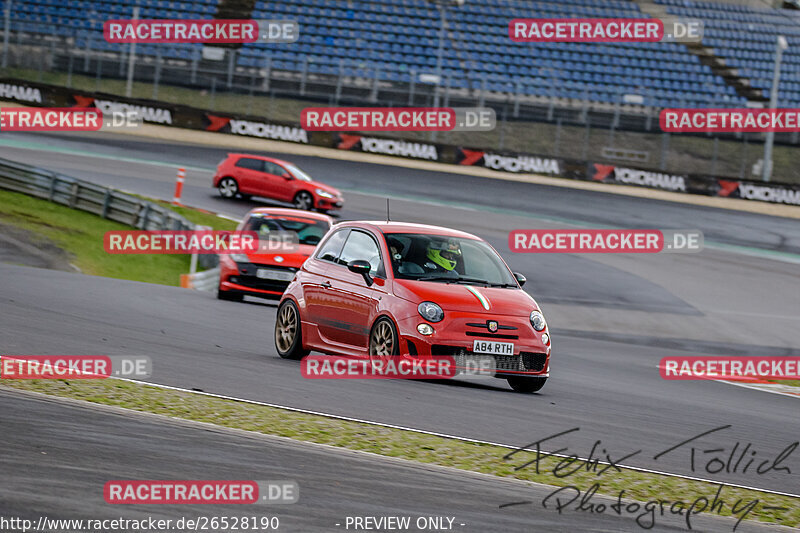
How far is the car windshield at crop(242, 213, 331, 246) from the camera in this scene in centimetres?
1750

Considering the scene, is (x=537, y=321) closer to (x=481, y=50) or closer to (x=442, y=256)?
(x=442, y=256)

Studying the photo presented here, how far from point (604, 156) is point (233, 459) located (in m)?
38.5

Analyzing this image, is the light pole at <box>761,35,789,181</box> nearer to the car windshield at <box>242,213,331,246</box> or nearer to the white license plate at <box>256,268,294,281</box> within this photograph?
the car windshield at <box>242,213,331,246</box>

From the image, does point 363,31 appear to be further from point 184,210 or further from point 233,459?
point 233,459

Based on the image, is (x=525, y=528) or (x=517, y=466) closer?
(x=525, y=528)

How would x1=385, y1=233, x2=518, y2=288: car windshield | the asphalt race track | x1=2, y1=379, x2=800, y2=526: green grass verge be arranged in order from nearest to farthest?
x1=2, y1=379, x2=800, y2=526: green grass verge, the asphalt race track, x1=385, y1=233, x2=518, y2=288: car windshield

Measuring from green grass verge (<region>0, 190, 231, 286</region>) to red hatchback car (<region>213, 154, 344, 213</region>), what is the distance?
3.16 meters

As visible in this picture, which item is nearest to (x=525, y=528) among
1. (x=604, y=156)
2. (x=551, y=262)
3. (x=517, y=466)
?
(x=517, y=466)

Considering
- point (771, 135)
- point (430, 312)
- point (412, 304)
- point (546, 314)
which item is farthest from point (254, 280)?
point (771, 135)

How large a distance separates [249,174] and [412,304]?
2097cm

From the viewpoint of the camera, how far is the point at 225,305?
52.7ft

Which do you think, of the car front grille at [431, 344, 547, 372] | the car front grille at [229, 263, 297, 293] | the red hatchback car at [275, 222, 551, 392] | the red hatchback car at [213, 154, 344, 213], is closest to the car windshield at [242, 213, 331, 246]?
the car front grille at [229, 263, 297, 293]

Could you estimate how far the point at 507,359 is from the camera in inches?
386

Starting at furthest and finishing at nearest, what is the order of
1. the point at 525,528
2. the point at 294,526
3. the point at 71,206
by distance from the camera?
the point at 71,206
the point at 525,528
the point at 294,526
